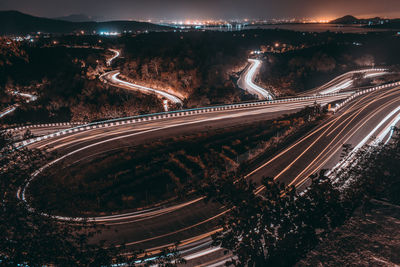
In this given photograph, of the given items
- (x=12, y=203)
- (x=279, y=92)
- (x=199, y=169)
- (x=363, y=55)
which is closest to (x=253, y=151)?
(x=199, y=169)

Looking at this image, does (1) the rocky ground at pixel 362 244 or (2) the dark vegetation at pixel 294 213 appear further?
(2) the dark vegetation at pixel 294 213

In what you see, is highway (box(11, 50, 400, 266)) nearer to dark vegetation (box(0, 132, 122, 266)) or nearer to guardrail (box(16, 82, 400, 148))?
guardrail (box(16, 82, 400, 148))

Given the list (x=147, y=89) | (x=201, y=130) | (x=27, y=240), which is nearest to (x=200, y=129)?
(x=201, y=130)

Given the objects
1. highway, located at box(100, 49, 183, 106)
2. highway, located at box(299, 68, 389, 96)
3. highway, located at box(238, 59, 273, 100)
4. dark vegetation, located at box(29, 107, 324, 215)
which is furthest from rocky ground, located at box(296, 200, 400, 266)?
highway, located at box(299, 68, 389, 96)

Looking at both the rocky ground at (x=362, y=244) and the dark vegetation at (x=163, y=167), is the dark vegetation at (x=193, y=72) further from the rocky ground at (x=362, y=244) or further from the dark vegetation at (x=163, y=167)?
the rocky ground at (x=362, y=244)

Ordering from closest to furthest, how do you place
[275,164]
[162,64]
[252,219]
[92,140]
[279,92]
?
[252,219], [275,164], [92,140], [279,92], [162,64]

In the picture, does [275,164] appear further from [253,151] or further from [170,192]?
[170,192]

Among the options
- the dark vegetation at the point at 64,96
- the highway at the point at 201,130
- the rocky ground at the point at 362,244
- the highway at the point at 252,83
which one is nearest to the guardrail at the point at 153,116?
the highway at the point at 201,130
